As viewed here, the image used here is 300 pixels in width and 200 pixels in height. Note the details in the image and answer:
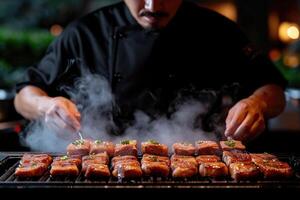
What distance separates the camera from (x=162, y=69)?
469 centimetres

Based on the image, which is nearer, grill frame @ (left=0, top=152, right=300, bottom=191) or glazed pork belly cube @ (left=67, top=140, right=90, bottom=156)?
grill frame @ (left=0, top=152, right=300, bottom=191)

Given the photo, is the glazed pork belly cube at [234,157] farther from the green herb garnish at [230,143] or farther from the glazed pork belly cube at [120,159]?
the glazed pork belly cube at [120,159]

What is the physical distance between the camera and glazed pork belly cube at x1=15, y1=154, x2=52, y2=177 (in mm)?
3226

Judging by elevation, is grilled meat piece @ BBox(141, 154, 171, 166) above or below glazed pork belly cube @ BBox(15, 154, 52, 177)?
below

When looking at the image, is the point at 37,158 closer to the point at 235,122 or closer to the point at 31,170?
the point at 31,170

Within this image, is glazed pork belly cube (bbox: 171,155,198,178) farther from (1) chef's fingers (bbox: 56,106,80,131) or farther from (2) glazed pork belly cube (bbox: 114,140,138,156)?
(1) chef's fingers (bbox: 56,106,80,131)

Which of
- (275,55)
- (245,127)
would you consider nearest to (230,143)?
(245,127)

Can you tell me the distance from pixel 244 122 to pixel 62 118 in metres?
1.50

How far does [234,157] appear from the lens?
3.58 meters

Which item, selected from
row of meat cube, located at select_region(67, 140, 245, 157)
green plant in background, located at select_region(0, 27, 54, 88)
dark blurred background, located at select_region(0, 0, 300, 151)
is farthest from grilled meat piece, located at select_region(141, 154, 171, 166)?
green plant in background, located at select_region(0, 27, 54, 88)

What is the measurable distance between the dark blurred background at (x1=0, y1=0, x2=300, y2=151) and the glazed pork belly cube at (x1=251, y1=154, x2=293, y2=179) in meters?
2.46

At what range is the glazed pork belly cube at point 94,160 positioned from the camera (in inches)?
134

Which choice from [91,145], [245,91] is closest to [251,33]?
[245,91]

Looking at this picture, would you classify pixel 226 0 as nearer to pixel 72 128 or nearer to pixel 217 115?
pixel 217 115
